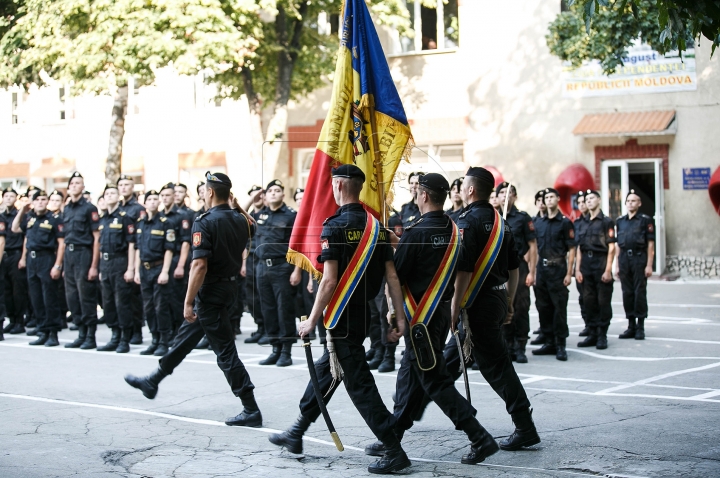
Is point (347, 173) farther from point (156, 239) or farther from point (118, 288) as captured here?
point (118, 288)

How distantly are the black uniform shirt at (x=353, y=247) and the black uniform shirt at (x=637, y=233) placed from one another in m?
7.37

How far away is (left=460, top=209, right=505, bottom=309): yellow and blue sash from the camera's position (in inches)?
278

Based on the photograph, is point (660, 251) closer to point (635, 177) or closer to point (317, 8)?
point (635, 177)

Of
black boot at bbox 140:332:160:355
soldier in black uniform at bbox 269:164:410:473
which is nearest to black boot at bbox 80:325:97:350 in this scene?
black boot at bbox 140:332:160:355

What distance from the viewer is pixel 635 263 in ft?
42.9

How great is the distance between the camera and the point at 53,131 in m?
31.5

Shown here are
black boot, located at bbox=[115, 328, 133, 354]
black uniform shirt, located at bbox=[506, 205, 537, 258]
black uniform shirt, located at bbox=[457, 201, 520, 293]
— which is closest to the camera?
black uniform shirt, located at bbox=[457, 201, 520, 293]

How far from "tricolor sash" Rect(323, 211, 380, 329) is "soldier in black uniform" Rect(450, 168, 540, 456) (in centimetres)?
84

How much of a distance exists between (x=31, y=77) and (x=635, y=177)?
571 inches

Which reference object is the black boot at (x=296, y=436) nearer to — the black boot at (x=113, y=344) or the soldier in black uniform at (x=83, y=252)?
the black boot at (x=113, y=344)

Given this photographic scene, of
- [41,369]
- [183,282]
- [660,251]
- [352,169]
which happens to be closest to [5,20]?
[183,282]

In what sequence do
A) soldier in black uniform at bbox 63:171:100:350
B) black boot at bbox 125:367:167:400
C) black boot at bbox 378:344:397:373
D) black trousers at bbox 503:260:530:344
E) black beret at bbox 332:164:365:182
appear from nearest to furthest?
1. black beret at bbox 332:164:365:182
2. black boot at bbox 125:367:167:400
3. black boot at bbox 378:344:397:373
4. black trousers at bbox 503:260:530:344
5. soldier in black uniform at bbox 63:171:100:350

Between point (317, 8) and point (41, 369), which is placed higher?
A: point (317, 8)

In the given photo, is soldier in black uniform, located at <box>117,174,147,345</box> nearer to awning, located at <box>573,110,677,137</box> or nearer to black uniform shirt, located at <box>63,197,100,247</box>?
black uniform shirt, located at <box>63,197,100,247</box>
